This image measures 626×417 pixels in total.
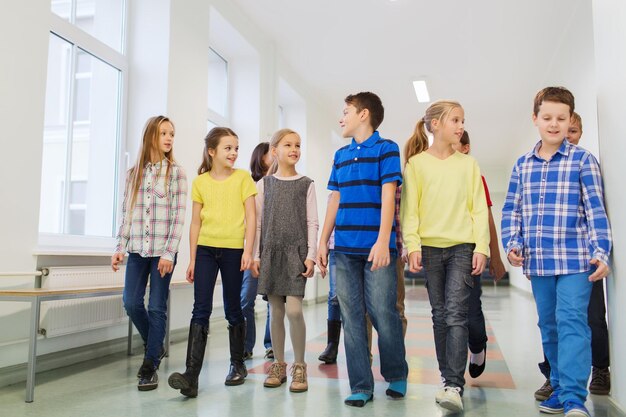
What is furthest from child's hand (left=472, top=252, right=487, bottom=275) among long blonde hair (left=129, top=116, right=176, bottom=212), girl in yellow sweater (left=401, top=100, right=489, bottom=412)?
long blonde hair (left=129, top=116, right=176, bottom=212)

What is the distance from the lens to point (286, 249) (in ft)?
7.74

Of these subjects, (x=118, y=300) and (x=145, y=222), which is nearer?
(x=145, y=222)

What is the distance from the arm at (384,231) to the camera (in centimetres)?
200

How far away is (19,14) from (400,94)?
5.87 meters

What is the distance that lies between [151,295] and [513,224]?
1.70 m

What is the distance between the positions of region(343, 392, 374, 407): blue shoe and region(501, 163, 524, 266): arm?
0.81m

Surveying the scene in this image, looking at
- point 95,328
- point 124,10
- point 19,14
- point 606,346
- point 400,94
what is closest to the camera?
point 606,346

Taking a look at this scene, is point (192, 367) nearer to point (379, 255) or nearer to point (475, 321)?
point (379, 255)

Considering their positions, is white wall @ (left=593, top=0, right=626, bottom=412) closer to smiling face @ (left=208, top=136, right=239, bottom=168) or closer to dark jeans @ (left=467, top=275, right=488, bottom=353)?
dark jeans @ (left=467, top=275, right=488, bottom=353)

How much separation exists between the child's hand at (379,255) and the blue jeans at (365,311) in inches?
2.5

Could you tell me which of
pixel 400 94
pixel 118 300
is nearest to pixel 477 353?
pixel 118 300

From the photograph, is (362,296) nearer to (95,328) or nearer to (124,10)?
(95,328)

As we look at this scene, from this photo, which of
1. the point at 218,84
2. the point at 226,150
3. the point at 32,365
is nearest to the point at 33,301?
the point at 32,365

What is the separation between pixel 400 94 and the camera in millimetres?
7707
